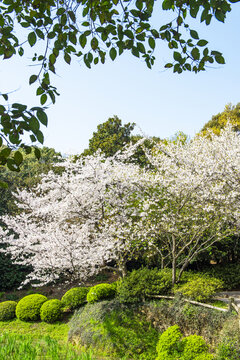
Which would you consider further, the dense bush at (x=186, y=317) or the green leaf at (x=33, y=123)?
the dense bush at (x=186, y=317)

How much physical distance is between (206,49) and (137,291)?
7.20 m

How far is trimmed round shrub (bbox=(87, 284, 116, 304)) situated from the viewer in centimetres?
897

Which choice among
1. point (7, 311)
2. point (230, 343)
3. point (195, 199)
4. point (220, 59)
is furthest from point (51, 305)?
point (220, 59)

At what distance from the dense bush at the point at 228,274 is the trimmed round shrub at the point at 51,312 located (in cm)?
553

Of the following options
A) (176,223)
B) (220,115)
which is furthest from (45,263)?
(220,115)

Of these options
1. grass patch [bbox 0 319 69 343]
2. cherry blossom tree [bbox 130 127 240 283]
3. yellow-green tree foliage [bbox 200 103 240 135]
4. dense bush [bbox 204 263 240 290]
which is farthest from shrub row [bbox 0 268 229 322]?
yellow-green tree foliage [bbox 200 103 240 135]

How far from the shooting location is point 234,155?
891cm

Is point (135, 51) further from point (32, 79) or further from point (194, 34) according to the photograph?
point (32, 79)

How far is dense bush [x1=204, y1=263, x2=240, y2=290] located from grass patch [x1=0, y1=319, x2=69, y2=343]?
219 inches

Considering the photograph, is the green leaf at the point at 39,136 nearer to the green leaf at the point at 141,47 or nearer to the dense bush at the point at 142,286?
the green leaf at the point at 141,47

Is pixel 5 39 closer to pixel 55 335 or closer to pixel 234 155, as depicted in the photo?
pixel 234 155

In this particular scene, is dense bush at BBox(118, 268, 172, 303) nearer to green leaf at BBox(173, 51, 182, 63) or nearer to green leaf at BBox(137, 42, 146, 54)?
green leaf at BBox(173, 51, 182, 63)

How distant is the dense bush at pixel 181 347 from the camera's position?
5.87 meters

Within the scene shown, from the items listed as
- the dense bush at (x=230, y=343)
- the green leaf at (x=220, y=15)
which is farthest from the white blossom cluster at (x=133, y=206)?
the green leaf at (x=220, y=15)
